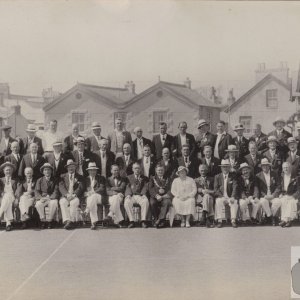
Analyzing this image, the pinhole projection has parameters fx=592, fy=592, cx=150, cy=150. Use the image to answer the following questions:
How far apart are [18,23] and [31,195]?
1.82m

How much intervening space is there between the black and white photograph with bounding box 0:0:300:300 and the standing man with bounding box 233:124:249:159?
0.04ft

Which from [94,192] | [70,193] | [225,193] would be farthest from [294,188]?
[70,193]

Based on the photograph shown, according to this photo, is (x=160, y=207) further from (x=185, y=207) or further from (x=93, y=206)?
(x=93, y=206)

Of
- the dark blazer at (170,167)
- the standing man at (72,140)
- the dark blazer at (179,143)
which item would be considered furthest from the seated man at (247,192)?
the standing man at (72,140)

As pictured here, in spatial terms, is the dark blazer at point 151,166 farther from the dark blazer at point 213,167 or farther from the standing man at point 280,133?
the standing man at point 280,133

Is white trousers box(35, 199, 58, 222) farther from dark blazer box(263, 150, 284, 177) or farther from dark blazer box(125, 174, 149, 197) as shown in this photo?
dark blazer box(263, 150, 284, 177)

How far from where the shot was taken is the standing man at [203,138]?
660 cm

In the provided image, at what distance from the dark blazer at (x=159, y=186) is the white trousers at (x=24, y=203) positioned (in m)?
1.28

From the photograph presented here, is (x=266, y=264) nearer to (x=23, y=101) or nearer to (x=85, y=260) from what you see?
(x=85, y=260)

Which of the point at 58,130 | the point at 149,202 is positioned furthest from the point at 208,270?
the point at 58,130

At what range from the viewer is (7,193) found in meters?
6.30

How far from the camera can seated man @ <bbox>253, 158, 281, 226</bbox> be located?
620cm

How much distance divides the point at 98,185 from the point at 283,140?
2.11 m

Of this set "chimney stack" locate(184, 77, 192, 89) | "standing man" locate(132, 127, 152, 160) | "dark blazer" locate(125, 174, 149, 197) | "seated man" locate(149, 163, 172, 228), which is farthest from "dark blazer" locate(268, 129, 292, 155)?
"dark blazer" locate(125, 174, 149, 197)
